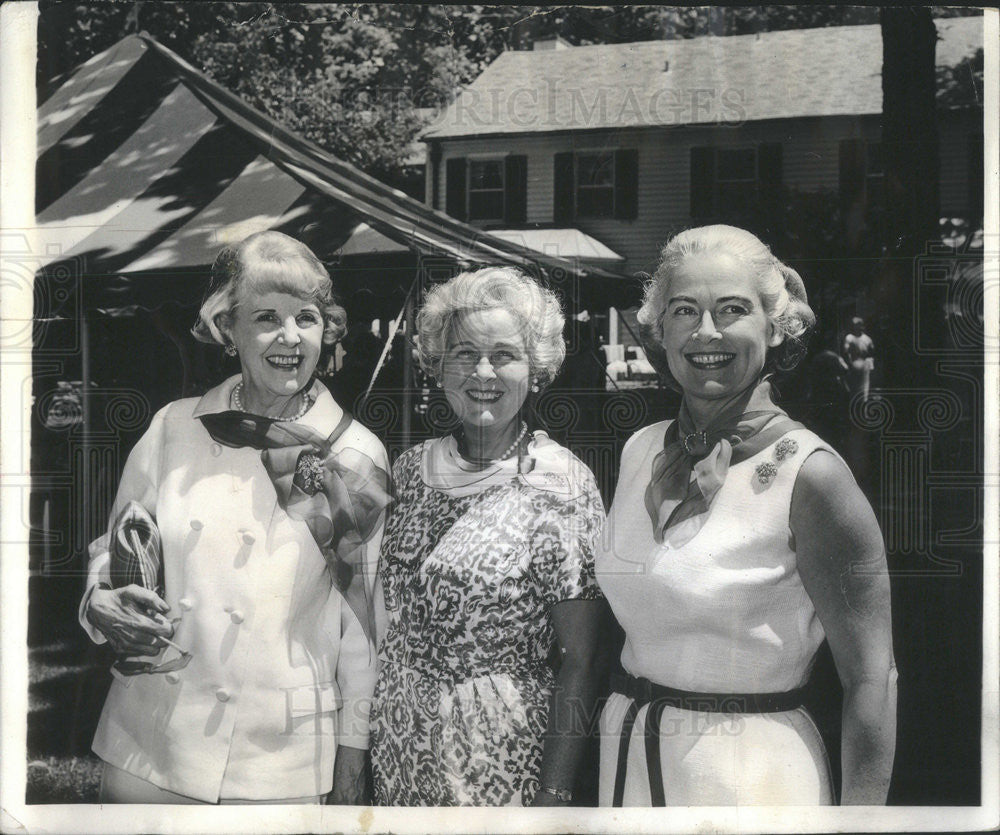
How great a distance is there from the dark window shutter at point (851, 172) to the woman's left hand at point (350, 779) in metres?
2.45

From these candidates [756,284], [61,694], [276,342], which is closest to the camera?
[756,284]

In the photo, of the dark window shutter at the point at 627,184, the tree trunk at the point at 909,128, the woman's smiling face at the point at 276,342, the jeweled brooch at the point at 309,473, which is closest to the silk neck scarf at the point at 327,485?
the jeweled brooch at the point at 309,473

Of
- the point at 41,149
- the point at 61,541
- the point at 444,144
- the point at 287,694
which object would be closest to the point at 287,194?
the point at 444,144

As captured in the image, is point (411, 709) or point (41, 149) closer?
point (411, 709)

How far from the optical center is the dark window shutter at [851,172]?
3.50 m

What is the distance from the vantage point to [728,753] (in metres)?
3.44

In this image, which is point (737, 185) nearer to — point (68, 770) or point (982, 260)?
point (982, 260)

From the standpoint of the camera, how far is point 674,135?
3490 mm

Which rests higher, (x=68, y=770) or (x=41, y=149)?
(x=41, y=149)

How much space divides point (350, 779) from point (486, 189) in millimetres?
2025

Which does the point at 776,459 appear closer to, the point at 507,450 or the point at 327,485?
the point at 507,450

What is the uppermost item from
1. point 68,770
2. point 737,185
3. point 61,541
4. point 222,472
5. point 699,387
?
point 737,185

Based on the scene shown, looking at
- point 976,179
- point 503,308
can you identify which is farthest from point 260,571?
point 976,179

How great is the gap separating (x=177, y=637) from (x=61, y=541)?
1.75 feet
